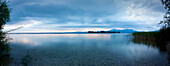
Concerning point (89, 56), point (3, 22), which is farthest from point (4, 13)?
point (89, 56)

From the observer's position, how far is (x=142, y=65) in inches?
446

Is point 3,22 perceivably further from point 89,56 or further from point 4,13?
point 89,56

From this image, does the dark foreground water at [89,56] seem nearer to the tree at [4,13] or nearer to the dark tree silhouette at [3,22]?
the dark tree silhouette at [3,22]

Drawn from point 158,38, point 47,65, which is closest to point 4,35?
point 47,65

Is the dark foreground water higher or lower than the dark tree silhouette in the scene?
lower

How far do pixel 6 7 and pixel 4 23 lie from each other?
159 centimetres

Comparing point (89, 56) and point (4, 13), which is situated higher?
point (4, 13)

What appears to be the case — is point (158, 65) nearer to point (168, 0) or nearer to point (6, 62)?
point (168, 0)

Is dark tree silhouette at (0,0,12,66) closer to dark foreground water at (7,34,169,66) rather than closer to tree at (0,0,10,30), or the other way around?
tree at (0,0,10,30)

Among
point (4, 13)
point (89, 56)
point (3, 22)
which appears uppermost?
point (4, 13)

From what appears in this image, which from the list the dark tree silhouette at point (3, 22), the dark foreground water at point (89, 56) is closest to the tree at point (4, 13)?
the dark tree silhouette at point (3, 22)

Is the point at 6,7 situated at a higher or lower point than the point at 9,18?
higher

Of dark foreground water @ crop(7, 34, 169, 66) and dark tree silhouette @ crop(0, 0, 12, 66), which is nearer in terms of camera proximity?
dark tree silhouette @ crop(0, 0, 12, 66)

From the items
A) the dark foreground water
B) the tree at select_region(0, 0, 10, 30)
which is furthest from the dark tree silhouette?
the dark foreground water
